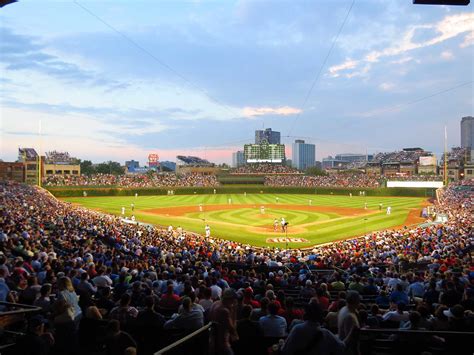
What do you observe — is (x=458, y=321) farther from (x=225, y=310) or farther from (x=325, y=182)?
(x=325, y=182)

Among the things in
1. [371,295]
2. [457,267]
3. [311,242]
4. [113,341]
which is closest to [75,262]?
[113,341]

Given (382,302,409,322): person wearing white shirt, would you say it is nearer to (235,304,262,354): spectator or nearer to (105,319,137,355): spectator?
(235,304,262,354): spectator

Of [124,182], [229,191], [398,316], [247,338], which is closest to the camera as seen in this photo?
[247,338]

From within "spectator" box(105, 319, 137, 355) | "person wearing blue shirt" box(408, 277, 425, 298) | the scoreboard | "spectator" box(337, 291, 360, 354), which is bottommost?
"person wearing blue shirt" box(408, 277, 425, 298)

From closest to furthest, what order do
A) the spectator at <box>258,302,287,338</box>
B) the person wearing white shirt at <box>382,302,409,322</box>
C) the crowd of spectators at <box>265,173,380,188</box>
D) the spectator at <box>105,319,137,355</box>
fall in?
the spectator at <box>105,319,137,355</box> → the spectator at <box>258,302,287,338</box> → the person wearing white shirt at <box>382,302,409,322</box> → the crowd of spectators at <box>265,173,380,188</box>

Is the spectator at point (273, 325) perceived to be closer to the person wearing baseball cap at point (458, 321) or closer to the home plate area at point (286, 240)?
the person wearing baseball cap at point (458, 321)

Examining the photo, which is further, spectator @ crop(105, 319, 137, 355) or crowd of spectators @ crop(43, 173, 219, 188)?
crowd of spectators @ crop(43, 173, 219, 188)

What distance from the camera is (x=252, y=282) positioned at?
1144 cm

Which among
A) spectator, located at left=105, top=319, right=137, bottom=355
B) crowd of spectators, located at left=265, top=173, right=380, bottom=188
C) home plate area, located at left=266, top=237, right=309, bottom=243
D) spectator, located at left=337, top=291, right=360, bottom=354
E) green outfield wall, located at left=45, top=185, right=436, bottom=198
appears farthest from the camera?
crowd of spectators, located at left=265, top=173, right=380, bottom=188

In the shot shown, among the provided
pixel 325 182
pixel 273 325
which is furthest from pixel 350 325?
pixel 325 182

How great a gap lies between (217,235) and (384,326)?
28511 millimetres

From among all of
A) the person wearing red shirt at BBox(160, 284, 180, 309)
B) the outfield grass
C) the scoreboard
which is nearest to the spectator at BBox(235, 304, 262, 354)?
the person wearing red shirt at BBox(160, 284, 180, 309)

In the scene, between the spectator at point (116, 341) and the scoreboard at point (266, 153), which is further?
the scoreboard at point (266, 153)

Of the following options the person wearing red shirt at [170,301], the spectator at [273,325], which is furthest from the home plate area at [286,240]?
the spectator at [273,325]
